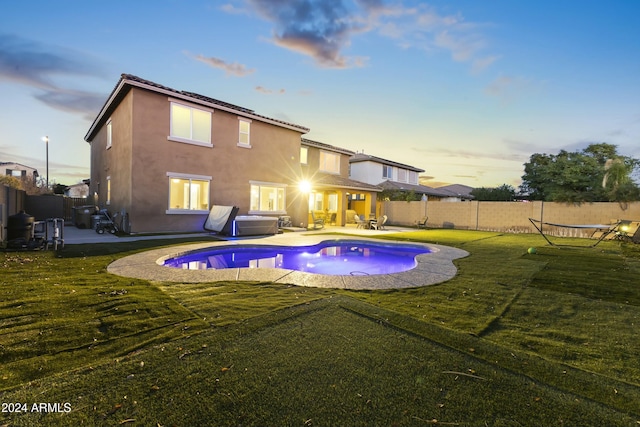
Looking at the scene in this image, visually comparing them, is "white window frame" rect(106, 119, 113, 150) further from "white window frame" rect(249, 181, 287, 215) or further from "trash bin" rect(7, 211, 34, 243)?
"trash bin" rect(7, 211, 34, 243)

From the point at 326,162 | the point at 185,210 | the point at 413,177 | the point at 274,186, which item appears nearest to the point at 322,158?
the point at 326,162

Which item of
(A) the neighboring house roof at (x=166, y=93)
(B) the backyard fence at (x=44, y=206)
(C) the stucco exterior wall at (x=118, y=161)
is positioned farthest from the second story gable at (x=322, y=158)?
(B) the backyard fence at (x=44, y=206)

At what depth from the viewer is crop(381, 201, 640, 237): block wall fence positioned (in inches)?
625

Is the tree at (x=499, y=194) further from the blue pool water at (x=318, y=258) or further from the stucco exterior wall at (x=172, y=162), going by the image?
the blue pool water at (x=318, y=258)

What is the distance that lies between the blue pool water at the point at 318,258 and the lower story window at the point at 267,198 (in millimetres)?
6134

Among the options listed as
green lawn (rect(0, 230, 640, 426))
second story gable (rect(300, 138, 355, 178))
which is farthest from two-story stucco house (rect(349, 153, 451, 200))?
green lawn (rect(0, 230, 640, 426))

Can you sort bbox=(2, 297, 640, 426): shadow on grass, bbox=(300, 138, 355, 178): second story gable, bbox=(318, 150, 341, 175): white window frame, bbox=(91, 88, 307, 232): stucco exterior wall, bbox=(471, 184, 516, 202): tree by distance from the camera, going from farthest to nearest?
bbox=(471, 184, 516, 202): tree
bbox=(318, 150, 341, 175): white window frame
bbox=(300, 138, 355, 178): second story gable
bbox=(91, 88, 307, 232): stucco exterior wall
bbox=(2, 297, 640, 426): shadow on grass

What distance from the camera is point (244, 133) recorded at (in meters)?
15.6

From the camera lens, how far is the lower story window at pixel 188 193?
13312mm

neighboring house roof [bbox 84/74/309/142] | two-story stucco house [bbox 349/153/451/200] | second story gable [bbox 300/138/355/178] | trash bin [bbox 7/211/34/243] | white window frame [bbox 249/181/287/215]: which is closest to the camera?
trash bin [bbox 7/211/34/243]

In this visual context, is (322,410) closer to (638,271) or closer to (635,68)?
(638,271)

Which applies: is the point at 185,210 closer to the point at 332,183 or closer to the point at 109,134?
the point at 109,134

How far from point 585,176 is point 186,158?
27552 millimetres

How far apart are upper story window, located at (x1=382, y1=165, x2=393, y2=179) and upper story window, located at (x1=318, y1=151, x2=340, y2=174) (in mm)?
9673
